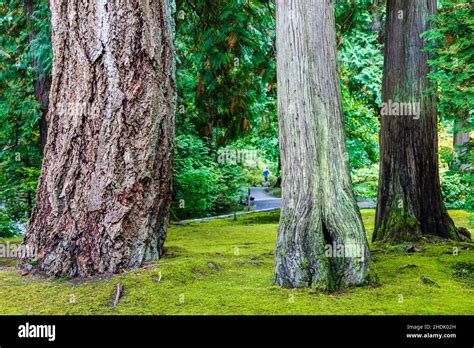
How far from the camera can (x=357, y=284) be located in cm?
475

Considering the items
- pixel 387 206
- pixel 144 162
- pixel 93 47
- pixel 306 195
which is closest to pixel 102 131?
pixel 144 162

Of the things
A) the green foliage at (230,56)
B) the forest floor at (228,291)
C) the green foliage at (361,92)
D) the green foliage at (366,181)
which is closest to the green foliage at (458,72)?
the forest floor at (228,291)

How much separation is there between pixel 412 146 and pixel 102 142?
14.2 feet

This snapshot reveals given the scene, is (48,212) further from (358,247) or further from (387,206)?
(387,206)

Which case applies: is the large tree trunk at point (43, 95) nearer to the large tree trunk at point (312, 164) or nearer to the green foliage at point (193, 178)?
the green foliage at point (193, 178)

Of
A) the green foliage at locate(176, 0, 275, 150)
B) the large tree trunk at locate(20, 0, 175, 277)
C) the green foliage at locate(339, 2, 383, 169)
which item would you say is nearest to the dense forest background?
the green foliage at locate(176, 0, 275, 150)

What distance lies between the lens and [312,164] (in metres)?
4.77

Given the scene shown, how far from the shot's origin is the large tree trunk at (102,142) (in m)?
4.89

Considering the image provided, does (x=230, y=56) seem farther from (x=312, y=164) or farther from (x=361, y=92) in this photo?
(x=361, y=92)

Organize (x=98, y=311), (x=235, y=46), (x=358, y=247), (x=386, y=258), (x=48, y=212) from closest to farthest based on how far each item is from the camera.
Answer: (x=98, y=311)
(x=358, y=247)
(x=48, y=212)
(x=386, y=258)
(x=235, y=46)

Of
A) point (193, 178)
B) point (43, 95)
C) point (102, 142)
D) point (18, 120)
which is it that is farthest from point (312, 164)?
point (193, 178)

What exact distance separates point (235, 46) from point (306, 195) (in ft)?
15.1

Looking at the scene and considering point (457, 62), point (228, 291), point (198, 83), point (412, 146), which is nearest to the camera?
point (228, 291)

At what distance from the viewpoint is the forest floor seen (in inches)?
166
